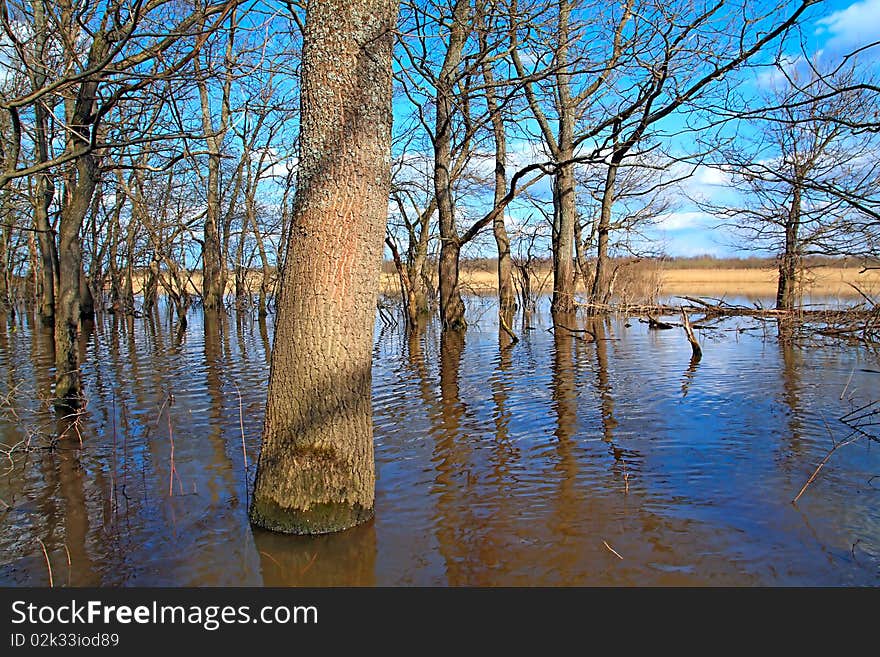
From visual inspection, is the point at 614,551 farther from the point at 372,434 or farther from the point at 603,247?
the point at 603,247

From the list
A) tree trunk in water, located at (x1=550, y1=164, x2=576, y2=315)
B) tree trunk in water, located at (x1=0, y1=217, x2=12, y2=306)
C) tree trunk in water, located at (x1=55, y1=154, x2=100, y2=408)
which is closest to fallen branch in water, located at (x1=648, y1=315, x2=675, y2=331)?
tree trunk in water, located at (x1=550, y1=164, x2=576, y2=315)

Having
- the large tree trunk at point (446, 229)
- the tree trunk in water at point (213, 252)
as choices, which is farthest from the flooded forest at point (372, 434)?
the tree trunk in water at point (213, 252)

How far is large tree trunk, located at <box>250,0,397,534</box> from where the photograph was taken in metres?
3.84

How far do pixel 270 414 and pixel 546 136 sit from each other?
17.4 m

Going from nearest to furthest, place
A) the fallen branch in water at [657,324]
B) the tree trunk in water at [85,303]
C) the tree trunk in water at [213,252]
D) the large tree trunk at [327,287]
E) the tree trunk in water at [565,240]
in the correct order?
the large tree trunk at [327,287] → the fallen branch in water at [657,324] → the tree trunk in water at [565,240] → the tree trunk in water at [85,303] → the tree trunk in water at [213,252]

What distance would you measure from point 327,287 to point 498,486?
6.79ft

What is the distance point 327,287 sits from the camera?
3.84m

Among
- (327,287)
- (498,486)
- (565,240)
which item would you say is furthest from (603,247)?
(327,287)

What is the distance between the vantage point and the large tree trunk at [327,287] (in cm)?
384

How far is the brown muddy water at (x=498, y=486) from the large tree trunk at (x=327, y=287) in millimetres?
293

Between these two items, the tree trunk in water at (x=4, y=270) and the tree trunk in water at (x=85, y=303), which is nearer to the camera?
the tree trunk in water at (x=85, y=303)

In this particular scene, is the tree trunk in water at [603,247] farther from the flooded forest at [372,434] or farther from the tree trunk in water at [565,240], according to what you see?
the flooded forest at [372,434]

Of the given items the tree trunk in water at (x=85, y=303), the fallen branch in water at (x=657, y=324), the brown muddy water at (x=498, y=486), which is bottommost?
the brown muddy water at (x=498, y=486)
